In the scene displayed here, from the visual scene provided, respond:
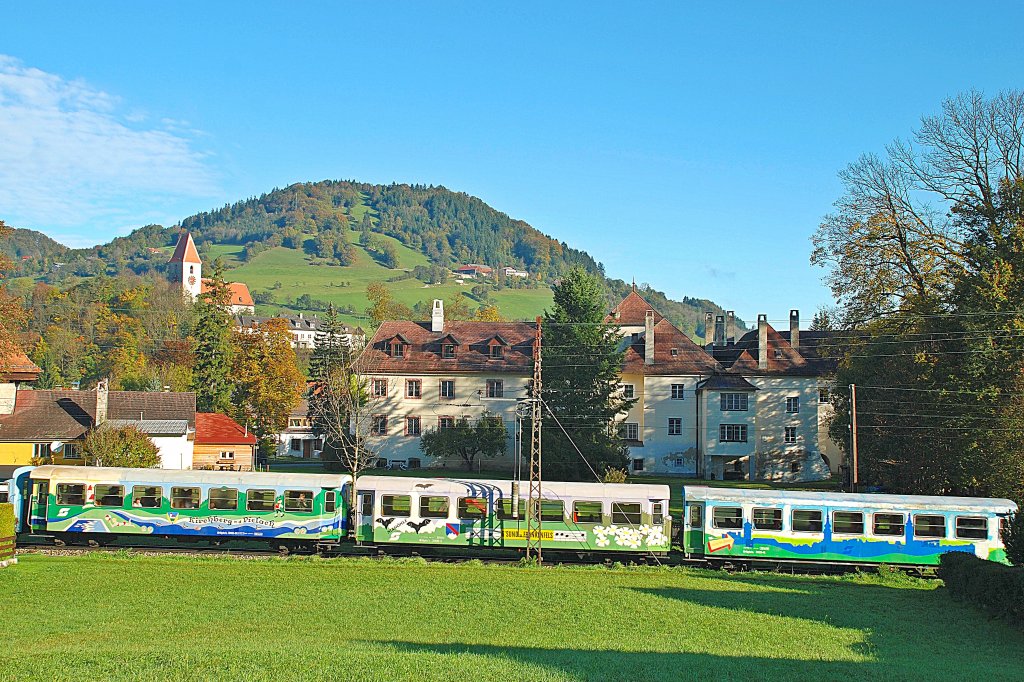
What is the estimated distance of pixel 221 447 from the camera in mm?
63906

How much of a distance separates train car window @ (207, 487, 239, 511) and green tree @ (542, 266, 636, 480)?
27.7 meters

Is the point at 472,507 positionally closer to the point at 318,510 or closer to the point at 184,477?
the point at 318,510

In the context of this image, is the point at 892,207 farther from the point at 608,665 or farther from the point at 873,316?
the point at 608,665

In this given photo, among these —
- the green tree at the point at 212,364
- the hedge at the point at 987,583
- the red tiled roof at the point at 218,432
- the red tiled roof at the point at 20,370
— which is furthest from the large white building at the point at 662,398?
the hedge at the point at 987,583

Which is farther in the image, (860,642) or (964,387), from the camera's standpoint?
(964,387)

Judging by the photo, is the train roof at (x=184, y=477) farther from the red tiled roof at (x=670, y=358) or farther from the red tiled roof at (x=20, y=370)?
the red tiled roof at (x=670, y=358)

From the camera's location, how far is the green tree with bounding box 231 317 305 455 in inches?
2936

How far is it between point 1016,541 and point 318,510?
22.2 metres

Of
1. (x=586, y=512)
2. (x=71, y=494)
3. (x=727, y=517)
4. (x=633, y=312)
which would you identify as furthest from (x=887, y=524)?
(x=633, y=312)

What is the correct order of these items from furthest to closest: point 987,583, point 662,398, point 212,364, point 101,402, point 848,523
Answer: point 212,364, point 662,398, point 101,402, point 848,523, point 987,583

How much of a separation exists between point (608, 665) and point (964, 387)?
31781 millimetres

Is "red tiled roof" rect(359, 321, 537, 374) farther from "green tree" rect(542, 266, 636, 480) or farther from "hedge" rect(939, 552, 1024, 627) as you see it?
"hedge" rect(939, 552, 1024, 627)

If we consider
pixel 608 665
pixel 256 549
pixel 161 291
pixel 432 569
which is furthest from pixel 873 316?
pixel 161 291

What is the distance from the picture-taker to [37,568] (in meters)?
28.2
